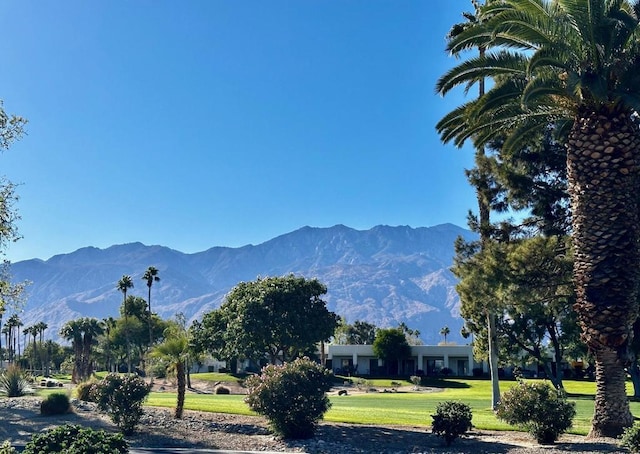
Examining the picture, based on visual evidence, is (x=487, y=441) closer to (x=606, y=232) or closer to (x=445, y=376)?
(x=606, y=232)

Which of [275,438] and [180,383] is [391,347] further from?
[275,438]

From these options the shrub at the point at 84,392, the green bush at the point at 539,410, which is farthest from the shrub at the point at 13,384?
the green bush at the point at 539,410

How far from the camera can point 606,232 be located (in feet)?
60.9

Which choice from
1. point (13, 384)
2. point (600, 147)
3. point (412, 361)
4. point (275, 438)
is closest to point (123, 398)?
point (275, 438)

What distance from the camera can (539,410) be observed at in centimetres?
1870

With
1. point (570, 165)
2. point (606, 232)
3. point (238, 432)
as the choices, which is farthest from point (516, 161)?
point (238, 432)

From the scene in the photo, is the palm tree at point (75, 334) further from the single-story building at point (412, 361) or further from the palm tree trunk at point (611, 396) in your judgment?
the palm tree trunk at point (611, 396)

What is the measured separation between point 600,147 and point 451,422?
352 inches

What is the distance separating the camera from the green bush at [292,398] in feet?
69.6

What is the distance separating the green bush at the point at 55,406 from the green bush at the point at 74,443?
776 inches

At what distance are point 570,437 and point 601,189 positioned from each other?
7.61m

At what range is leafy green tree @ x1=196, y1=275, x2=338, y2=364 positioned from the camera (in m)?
35.1

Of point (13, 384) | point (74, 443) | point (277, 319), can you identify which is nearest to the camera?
point (74, 443)

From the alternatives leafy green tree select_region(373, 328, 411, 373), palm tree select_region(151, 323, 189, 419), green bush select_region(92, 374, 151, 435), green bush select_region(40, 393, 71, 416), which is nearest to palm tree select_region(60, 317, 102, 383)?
leafy green tree select_region(373, 328, 411, 373)
